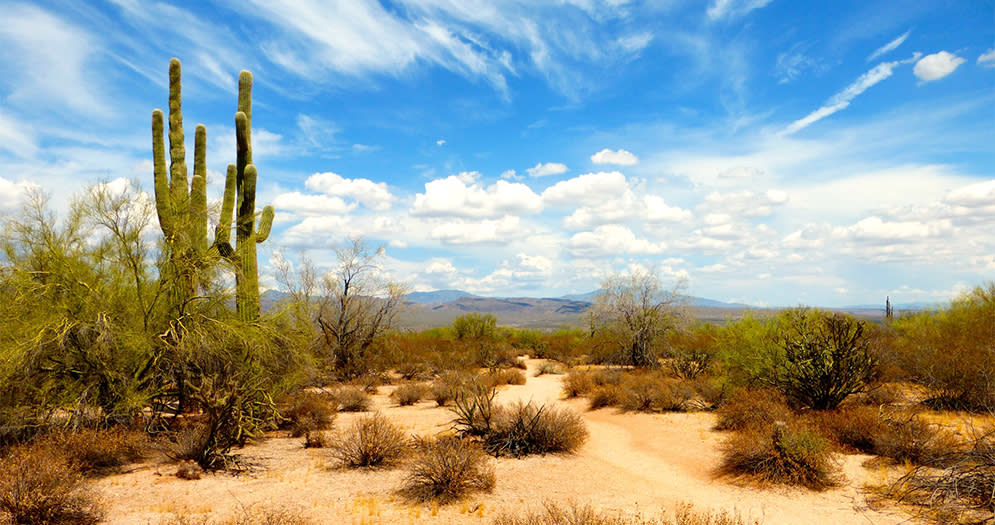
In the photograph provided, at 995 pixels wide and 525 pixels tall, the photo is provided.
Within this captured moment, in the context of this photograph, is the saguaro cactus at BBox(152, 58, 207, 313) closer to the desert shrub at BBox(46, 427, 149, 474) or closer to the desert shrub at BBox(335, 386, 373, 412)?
the desert shrub at BBox(46, 427, 149, 474)

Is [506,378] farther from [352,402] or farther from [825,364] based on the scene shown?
[825,364]

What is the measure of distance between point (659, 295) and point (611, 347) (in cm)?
401

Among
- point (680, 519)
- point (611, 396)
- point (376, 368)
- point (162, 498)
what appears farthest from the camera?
point (376, 368)

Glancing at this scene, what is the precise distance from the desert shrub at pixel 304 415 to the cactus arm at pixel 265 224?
4729mm

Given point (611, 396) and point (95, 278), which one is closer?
point (95, 278)

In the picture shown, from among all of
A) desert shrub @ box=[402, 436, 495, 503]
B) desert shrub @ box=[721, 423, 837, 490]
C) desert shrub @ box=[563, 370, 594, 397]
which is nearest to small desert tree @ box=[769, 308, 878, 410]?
desert shrub @ box=[721, 423, 837, 490]

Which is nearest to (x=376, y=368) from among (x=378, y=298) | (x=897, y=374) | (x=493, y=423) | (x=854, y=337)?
(x=378, y=298)

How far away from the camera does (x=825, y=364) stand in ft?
39.9

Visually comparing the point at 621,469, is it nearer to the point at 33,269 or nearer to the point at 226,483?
the point at 226,483

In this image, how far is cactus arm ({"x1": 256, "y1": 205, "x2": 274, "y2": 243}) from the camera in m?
14.5

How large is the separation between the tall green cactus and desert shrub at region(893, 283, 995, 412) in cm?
1699

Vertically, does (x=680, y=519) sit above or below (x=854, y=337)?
below

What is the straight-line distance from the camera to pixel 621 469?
32.7 feet

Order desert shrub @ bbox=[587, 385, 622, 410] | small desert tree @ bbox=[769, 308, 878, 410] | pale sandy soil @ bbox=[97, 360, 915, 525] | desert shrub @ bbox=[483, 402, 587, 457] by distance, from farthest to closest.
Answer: desert shrub @ bbox=[587, 385, 622, 410] < small desert tree @ bbox=[769, 308, 878, 410] < desert shrub @ bbox=[483, 402, 587, 457] < pale sandy soil @ bbox=[97, 360, 915, 525]
